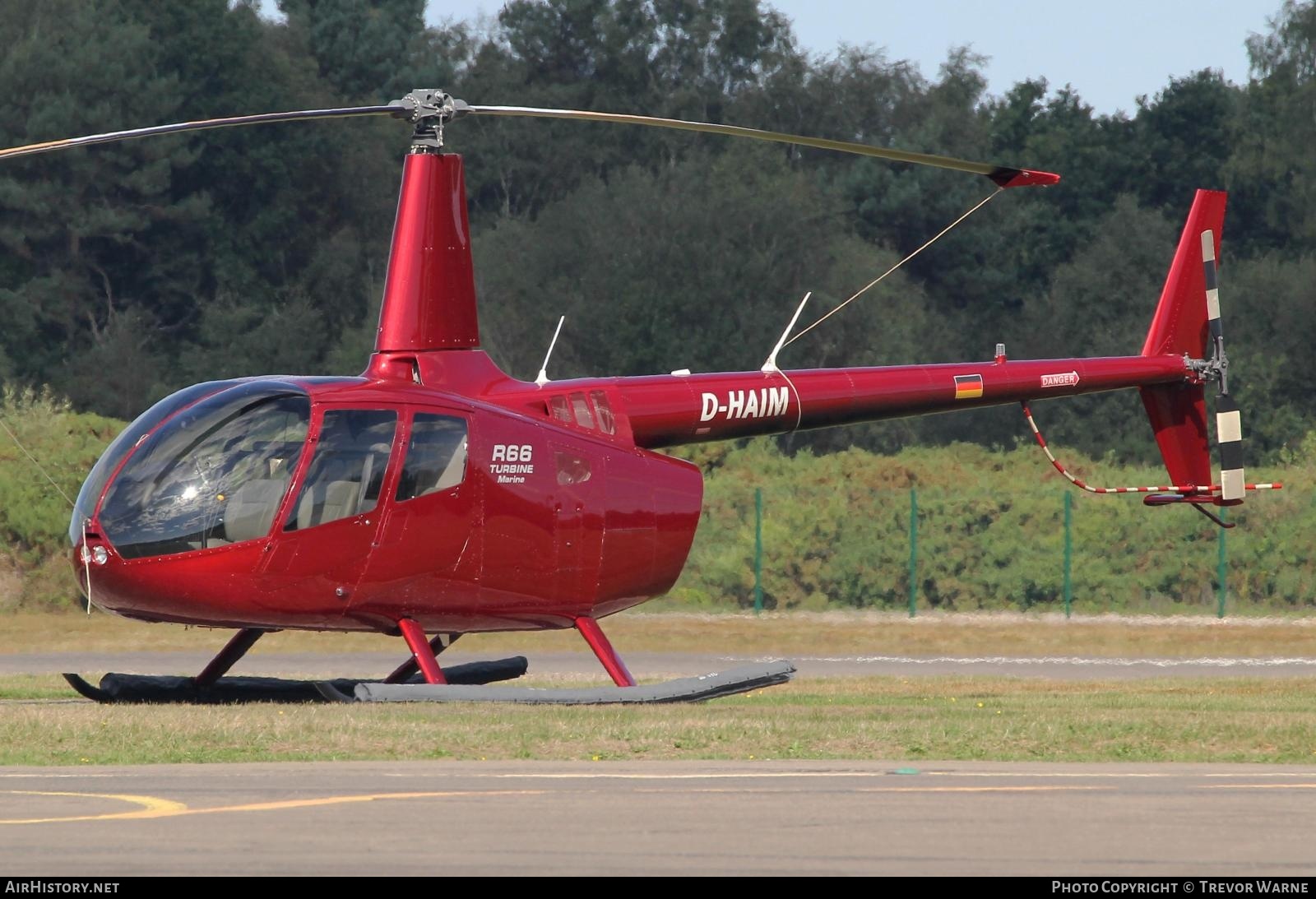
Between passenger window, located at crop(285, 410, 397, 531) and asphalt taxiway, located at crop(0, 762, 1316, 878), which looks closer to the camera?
asphalt taxiway, located at crop(0, 762, 1316, 878)

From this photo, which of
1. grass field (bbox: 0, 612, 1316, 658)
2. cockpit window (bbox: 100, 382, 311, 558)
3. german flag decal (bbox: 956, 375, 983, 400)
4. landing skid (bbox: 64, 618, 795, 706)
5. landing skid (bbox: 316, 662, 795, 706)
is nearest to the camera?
cockpit window (bbox: 100, 382, 311, 558)

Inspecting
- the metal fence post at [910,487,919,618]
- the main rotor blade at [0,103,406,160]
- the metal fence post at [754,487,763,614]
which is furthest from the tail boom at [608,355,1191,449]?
the metal fence post at [754,487,763,614]

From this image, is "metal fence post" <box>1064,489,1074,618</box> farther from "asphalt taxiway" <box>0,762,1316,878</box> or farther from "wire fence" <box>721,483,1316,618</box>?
"asphalt taxiway" <box>0,762,1316,878</box>

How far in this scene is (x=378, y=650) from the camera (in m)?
26.2

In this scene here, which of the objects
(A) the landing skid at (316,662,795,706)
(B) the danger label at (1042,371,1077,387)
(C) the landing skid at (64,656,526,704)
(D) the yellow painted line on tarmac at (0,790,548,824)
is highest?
(B) the danger label at (1042,371,1077,387)

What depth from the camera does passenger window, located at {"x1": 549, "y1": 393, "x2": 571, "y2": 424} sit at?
16.4 meters

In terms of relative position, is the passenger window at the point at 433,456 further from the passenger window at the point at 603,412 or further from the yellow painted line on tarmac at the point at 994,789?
the yellow painted line on tarmac at the point at 994,789

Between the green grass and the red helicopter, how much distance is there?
0.78 meters

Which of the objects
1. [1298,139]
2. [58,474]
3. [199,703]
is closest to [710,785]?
[199,703]

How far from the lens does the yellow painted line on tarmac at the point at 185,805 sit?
30.3 feet

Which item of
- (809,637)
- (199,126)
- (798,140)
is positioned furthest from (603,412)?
(809,637)

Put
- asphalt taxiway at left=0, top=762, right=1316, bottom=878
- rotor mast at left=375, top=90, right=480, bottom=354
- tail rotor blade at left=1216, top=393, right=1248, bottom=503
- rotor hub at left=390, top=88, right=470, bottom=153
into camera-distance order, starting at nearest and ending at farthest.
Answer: asphalt taxiway at left=0, top=762, right=1316, bottom=878 → rotor hub at left=390, top=88, right=470, bottom=153 → rotor mast at left=375, top=90, right=480, bottom=354 → tail rotor blade at left=1216, top=393, right=1248, bottom=503

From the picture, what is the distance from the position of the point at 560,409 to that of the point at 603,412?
0.42 m

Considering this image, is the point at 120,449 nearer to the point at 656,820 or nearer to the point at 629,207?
the point at 656,820
